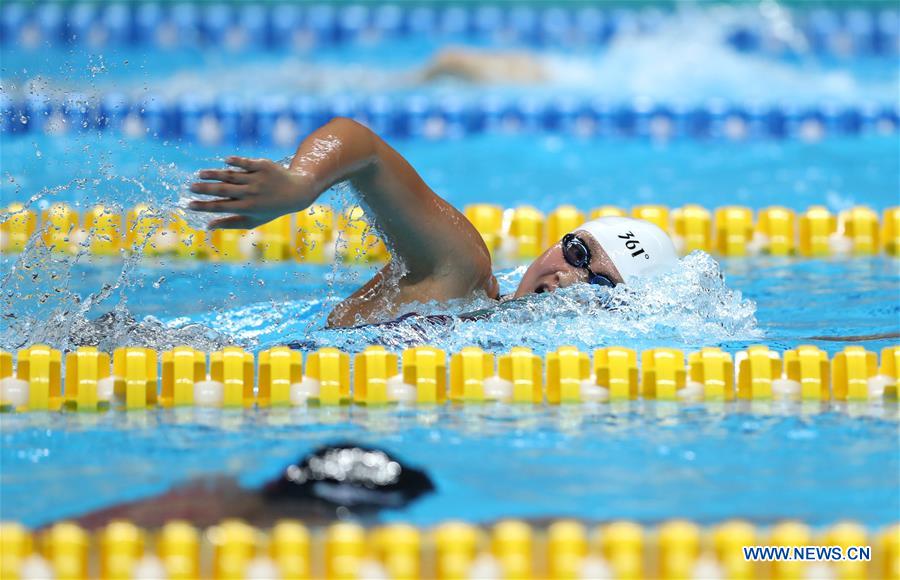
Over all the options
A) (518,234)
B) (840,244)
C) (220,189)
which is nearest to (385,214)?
(220,189)

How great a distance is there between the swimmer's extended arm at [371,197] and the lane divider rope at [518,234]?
1681 mm

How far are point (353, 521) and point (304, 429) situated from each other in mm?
595

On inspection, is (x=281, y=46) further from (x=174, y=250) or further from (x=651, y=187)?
(x=174, y=250)

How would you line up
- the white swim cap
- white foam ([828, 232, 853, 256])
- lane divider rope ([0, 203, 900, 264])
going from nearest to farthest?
the white swim cap, lane divider rope ([0, 203, 900, 264]), white foam ([828, 232, 853, 256])

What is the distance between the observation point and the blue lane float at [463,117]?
7.07 metres

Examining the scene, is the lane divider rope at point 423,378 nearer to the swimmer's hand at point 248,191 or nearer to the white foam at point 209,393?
the white foam at point 209,393

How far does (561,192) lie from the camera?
644cm

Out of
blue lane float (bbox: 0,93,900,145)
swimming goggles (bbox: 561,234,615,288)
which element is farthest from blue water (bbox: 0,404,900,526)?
blue lane float (bbox: 0,93,900,145)

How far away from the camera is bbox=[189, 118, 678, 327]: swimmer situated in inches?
102

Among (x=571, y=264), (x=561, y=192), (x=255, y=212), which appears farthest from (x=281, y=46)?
(x=255, y=212)

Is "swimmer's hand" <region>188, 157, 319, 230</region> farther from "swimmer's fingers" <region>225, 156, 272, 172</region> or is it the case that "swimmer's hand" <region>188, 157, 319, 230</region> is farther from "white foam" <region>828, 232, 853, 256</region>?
"white foam" <region>828, 232, 853, 256</region>

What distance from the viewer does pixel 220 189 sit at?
2494 mm

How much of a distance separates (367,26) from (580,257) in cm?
684

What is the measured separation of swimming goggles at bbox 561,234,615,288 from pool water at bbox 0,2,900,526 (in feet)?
0.12
